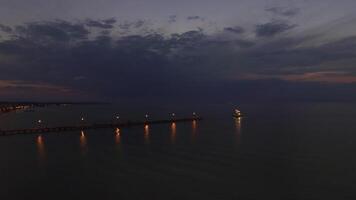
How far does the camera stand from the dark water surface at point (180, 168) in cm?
4016

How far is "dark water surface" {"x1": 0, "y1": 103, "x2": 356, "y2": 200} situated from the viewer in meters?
40.2

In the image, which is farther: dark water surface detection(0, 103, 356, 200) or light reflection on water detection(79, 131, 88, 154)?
light reflection on water detection(79, 131, 88, 154)

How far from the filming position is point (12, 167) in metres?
53.6

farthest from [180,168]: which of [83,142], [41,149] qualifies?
Result: [83,142]

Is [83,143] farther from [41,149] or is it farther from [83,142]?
[41,149]

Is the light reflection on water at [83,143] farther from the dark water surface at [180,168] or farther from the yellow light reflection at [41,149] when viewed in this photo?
the yellow light reflection at [41,149]

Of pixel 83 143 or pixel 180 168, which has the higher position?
pixel 83 143

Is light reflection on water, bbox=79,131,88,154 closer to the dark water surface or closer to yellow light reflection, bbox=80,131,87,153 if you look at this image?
yellow light reflection, bbox=80,131,87,153

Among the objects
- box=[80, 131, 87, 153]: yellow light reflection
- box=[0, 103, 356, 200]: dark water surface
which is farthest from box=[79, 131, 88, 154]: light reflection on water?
box=[0, 103, 356, 200]: dark water surface

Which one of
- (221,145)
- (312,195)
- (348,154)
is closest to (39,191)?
(312,195)

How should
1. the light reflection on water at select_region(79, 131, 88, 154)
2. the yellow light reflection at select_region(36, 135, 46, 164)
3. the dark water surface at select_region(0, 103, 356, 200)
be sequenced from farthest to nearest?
1. the light reflection on water at select_region(79, 131, 88, 154)
2. the yellow light reflection at select_region(36, 135, 46, 164)
3. the dark water surface at select_region(0, 103, 356, 200)

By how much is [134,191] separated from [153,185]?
294cm

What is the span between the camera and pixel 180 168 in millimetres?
51469

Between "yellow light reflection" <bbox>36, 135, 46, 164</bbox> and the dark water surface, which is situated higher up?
"yellow light reflection" <bbox>36, 135, 46, 164</bbox>
